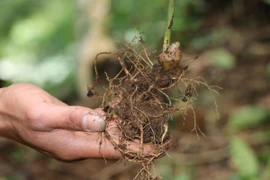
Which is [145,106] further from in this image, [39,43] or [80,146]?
[39,43]

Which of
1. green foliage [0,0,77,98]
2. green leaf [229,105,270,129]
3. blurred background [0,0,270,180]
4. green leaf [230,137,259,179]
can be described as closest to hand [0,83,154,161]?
green leaf [230,137,259,179]

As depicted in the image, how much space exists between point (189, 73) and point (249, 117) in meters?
0.72

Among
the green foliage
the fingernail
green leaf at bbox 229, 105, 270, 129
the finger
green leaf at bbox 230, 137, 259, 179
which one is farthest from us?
the green foliage

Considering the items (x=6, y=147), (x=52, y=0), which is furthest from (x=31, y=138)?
(x=52, y=0)

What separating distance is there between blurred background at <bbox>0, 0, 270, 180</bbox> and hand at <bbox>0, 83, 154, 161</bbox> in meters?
0.86

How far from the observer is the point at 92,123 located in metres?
1.15

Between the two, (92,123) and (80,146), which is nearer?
(92,123)

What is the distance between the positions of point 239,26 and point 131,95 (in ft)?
7.83

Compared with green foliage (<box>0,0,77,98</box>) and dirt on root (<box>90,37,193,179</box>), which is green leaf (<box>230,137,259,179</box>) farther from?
green foliage (<box>0,0,77,98</box>)

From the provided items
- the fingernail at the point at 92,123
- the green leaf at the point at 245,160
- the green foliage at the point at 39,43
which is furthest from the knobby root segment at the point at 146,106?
the green foliage at the point at 39,43

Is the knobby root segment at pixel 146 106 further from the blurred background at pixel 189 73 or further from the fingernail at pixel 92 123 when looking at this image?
the blurred background at pixel 189 73

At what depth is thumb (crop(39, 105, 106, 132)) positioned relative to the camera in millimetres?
1149

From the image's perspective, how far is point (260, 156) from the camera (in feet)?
7.92

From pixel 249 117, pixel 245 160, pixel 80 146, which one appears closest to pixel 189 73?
pixel 249 117
